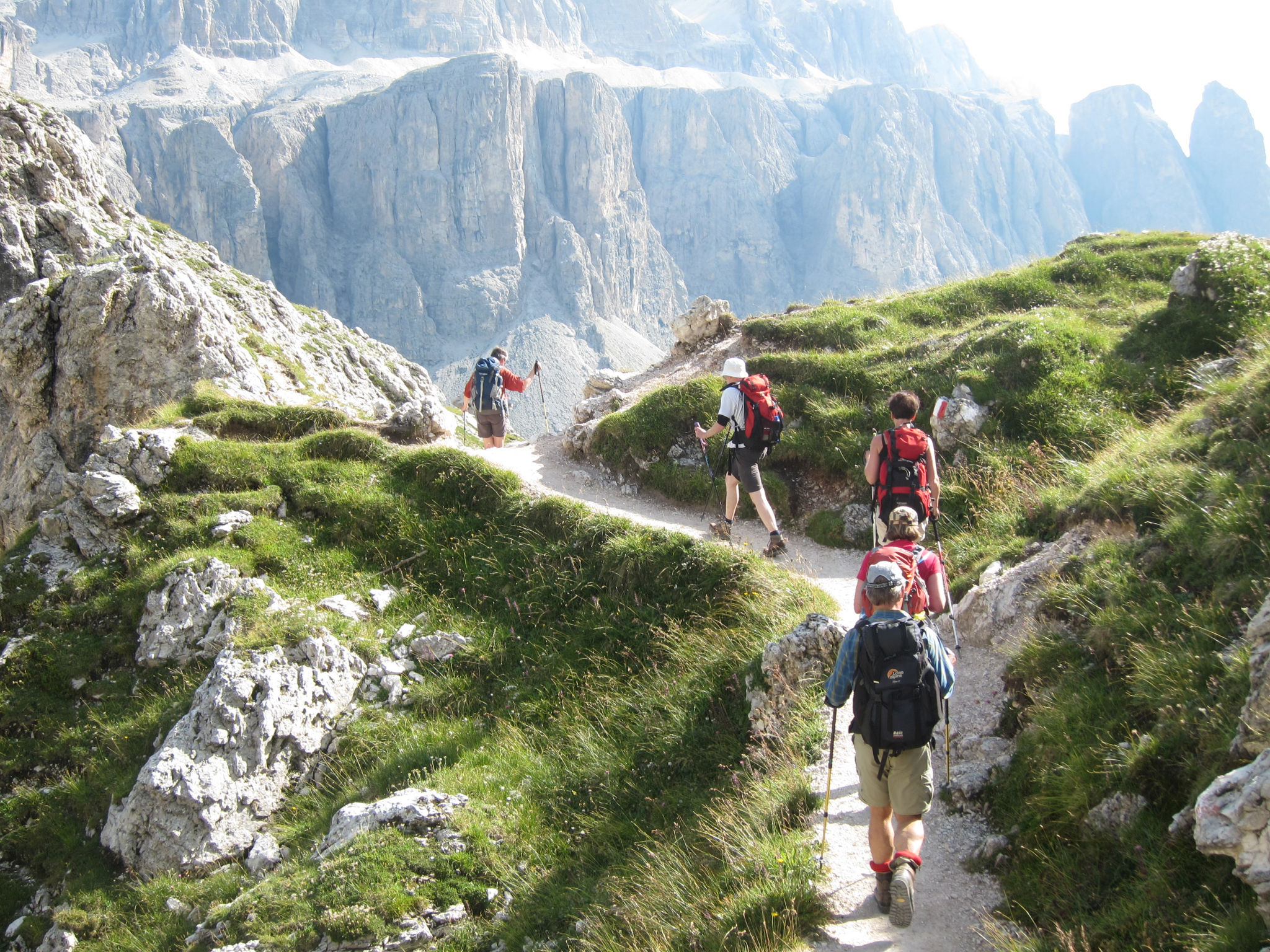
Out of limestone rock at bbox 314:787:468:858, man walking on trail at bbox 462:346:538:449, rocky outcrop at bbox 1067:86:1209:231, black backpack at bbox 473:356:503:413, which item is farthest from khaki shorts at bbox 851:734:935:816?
rocky outcrop at bbox 1067:86:1209:231

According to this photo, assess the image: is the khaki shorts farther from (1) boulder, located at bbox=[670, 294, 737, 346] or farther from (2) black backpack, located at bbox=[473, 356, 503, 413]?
(1) boulder, located at bbox=[670, 294, 737, 346]

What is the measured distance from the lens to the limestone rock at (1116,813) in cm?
568

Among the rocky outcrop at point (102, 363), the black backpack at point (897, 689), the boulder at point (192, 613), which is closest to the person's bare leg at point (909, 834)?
the black backpack at point (897, 689)

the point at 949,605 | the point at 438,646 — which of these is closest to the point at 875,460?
the point at 949,605

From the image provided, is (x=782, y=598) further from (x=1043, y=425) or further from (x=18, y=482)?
(x=18, y=482)

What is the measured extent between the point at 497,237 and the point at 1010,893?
16449cm

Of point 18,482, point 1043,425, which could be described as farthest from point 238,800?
point 18,482

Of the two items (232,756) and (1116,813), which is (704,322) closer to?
(232,756)

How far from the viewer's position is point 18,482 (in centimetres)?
2402

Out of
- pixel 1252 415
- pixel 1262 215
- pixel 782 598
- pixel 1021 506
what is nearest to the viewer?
pixel 1252 415

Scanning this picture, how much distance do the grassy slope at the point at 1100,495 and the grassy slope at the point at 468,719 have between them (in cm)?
223

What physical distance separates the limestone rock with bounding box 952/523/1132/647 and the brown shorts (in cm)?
1248

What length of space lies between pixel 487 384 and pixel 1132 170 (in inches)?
8939

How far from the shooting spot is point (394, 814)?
8586mm
